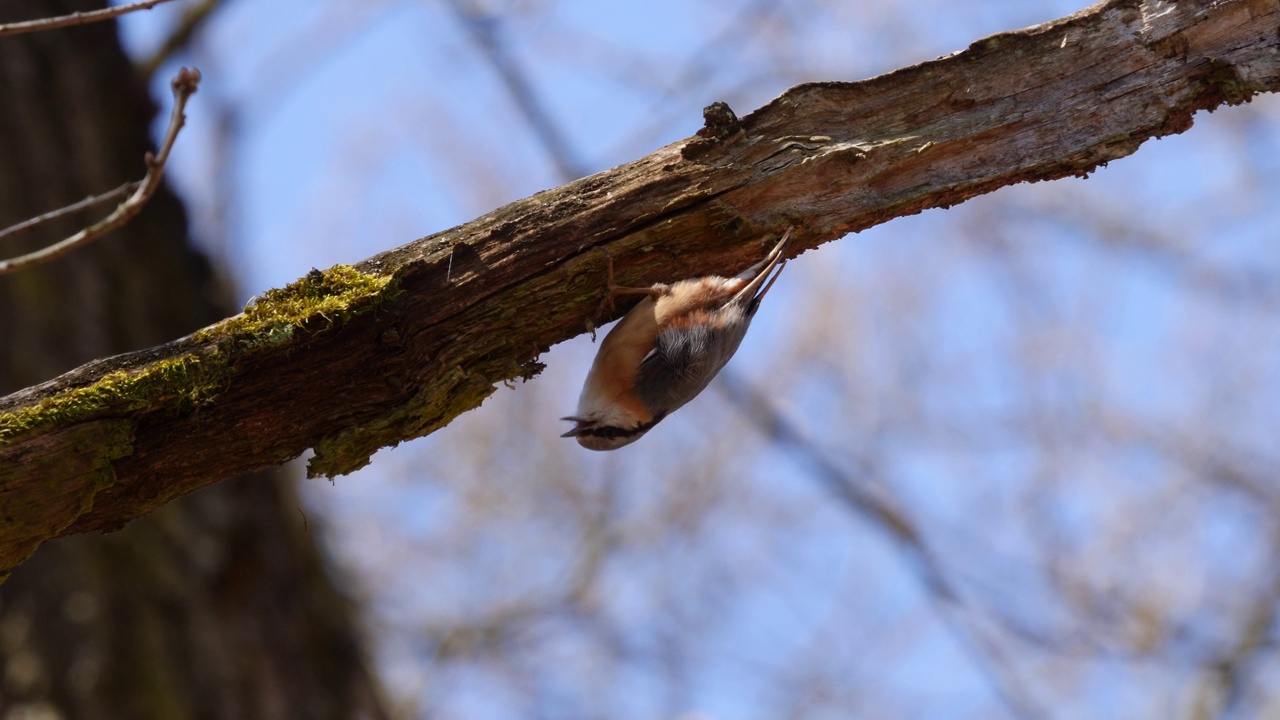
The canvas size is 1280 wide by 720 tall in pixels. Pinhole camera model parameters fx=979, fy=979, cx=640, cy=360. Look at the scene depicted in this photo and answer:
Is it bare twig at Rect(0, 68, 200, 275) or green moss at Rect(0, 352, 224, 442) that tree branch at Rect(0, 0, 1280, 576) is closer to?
green moss at Rect(0, 352, 224, 442)

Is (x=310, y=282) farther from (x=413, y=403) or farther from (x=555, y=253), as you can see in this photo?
(x=555, y=253)

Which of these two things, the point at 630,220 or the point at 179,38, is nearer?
the point at 630,220

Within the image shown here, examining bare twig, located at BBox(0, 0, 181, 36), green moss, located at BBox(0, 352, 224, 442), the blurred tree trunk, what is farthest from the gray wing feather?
the blurred tree trunk

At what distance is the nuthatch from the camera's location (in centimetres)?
274

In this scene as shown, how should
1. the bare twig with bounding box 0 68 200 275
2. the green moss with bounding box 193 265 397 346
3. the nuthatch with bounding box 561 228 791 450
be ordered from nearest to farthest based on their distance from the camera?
the bare twig with bounding box 0 68 200 275 < the green moss with bounding box 193 265 397 346 < the nuthatch with bounding box 561 228 791 450

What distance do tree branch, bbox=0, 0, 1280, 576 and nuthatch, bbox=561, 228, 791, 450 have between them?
0.53ft

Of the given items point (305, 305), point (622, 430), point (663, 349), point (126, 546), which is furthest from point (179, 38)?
point (663, 349)

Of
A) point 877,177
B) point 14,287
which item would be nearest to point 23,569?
point 14,287

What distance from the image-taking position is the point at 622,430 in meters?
3.20

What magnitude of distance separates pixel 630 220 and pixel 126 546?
3.21 meters

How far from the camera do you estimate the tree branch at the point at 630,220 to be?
2.42 metres

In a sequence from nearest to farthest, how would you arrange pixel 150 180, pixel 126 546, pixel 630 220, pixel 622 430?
pixel 150 180 < pixel 630 220 < pixel 622 430 < pixel 126 546

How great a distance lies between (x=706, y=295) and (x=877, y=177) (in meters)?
0.58

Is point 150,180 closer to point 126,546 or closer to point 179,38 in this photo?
point 126,546
